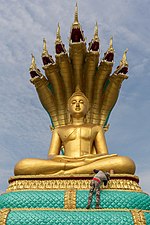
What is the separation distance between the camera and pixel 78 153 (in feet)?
30.0

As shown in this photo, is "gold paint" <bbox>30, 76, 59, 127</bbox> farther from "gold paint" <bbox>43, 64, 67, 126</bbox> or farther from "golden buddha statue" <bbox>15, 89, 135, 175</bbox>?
"golden buddha statue" <bbox>15, 89, 135, 175</bbox>

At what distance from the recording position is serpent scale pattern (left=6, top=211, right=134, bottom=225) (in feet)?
19.5

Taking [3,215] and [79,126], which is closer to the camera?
[3,215]

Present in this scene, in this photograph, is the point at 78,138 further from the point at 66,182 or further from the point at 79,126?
the point at 66,182

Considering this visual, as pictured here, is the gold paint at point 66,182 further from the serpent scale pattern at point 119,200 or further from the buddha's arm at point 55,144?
the buddha's arm at point 55,144

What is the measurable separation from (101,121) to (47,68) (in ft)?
7.02

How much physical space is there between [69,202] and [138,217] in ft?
4.19

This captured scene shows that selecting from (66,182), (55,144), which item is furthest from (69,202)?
(55,144)

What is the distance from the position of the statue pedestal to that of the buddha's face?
2.87m

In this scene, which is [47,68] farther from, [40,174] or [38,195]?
[38,195]

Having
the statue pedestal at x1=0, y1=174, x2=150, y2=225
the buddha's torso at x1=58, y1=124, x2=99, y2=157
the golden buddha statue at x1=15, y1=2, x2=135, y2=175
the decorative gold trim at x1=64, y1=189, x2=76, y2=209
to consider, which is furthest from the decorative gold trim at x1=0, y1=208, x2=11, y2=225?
the buddha's torso at x1=58, y1=124, x2=99, y2=157

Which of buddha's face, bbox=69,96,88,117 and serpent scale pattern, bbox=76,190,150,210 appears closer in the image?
serpent scale pattern, bbox=76,190,150,210

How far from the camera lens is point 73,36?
31.3 ft

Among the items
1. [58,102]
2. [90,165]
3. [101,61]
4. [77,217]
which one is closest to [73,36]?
[101,61]
